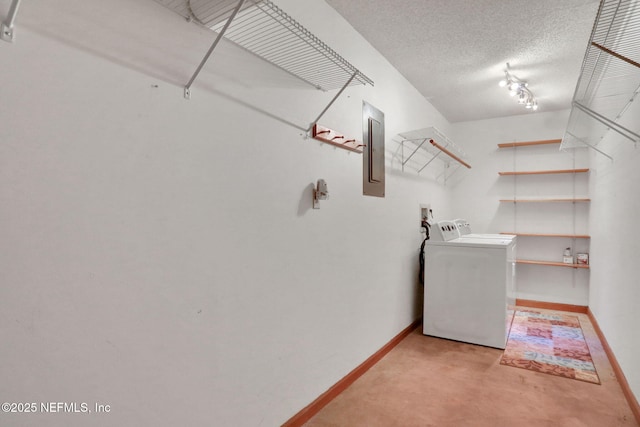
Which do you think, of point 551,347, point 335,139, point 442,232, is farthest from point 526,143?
point 335,139

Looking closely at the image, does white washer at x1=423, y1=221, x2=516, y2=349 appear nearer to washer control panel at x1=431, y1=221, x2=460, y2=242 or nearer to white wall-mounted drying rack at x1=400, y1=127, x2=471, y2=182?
washer control panel at x1=431, y1=221, x2=460, y2=242

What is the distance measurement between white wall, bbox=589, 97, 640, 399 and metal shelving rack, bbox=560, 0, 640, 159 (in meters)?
0.11

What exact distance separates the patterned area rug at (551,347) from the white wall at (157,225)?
5.59 feet

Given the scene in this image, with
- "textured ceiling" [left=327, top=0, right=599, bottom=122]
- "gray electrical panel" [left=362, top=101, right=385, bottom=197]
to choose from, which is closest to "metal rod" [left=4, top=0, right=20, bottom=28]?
"textured ceiling" [left=327, top=0, right=599, bottom=122]

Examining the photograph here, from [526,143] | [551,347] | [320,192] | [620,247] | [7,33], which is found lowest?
[551,347]

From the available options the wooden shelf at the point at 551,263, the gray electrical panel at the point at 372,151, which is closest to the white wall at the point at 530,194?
the wooden shelf at the point at 551,263

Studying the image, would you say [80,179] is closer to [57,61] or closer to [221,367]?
[57,61]

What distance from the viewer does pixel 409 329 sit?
134 inches

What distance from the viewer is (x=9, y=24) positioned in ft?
2.87

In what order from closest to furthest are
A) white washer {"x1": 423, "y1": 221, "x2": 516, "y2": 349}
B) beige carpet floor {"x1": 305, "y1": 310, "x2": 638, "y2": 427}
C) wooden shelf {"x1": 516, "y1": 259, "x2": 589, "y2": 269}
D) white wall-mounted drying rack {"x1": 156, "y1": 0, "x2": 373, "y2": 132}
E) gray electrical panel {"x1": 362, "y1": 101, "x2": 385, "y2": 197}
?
white wall-mounted drying rack {"x1": 156, "y1": 0, "x2": 373, "y2": 132} → beige carpet floor {"x1": 305, "y1": 310, "x2": 638, "y2": 427} → gray electrical panel {"x1": 362, "y1": 101, "x2": 385, "y2": 197} → white washer {"x1": 423, "y1": 221, "x2": 516, "y2": 349} → wooden shelf {"x1": 516, "y1": 259, "x2": 589, "y2": 269}

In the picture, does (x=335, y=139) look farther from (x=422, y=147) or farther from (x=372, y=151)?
(x=422, y=147)

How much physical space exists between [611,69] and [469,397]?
2031 millimetres

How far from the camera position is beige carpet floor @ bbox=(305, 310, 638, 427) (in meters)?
1.96

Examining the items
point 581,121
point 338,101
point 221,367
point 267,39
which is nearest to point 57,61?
point 267,39
